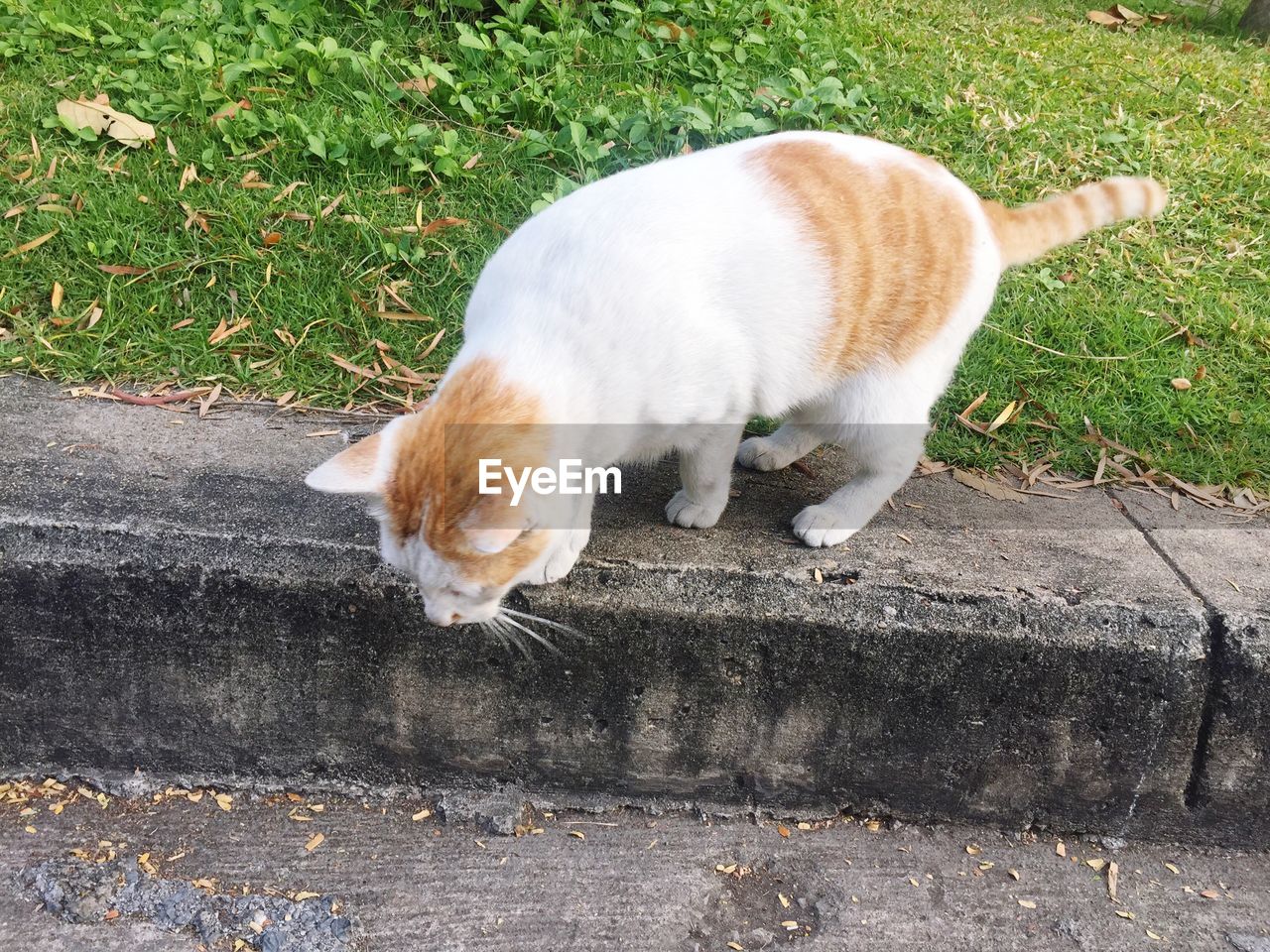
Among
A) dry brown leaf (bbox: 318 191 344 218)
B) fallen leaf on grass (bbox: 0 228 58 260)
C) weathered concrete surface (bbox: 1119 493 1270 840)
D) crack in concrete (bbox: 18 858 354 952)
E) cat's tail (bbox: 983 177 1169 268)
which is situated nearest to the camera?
crack in concrete (bbox: 18 858 354 952)

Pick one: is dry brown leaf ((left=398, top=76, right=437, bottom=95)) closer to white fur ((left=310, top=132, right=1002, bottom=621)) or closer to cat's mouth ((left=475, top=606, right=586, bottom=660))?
white fur ((left=310, top=132, right=1002, bottom=621))

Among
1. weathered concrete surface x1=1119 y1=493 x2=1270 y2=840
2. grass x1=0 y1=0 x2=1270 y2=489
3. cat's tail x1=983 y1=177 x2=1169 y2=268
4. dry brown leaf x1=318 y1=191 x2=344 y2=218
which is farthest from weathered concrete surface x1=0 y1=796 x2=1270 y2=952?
dry brown leaf x1=318 y1=191 x2=344 y2=218

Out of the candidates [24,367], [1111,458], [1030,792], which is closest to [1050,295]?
[1111,458]

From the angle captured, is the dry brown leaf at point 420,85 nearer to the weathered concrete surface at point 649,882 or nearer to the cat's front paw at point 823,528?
the cat's front paw at point 823,528

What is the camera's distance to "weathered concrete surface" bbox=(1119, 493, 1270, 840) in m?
2.25

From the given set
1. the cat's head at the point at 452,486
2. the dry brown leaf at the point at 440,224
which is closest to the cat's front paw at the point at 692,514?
the cat's head at the point at 452,486

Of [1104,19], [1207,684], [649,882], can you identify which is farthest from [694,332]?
[1104,19]

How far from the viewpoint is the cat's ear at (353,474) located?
1.84 meters

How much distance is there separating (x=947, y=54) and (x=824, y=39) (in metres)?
0.71

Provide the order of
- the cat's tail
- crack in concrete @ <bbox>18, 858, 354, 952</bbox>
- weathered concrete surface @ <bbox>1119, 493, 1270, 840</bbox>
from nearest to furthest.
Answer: crack in concrete @ <bbox>18, 858, 354, 952</bbox> → weathered concrete surface @ <bbox>1119, 493, 1270, 840</bbox> → the cat's tail

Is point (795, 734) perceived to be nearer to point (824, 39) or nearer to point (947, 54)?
point (824, 39)

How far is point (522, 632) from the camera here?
2.29m

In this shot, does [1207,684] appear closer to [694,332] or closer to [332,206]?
[694,332]

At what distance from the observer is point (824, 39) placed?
4.22 m
